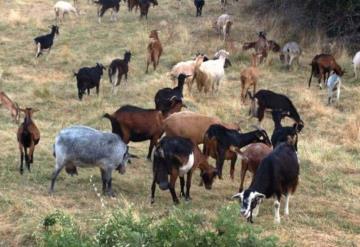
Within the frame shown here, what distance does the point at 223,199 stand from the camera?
10.0 meters

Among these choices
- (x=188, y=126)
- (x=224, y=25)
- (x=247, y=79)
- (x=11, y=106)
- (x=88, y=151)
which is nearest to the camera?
(x=88, y=151)

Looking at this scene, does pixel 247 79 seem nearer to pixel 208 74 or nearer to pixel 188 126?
pixel 208 74

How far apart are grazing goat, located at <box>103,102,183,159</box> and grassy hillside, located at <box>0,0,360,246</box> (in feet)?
2.02

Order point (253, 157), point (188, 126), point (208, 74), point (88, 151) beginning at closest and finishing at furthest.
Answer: point (88, 151) < point (253, 157) < point (188, 126) < point (208, 74)

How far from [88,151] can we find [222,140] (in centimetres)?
245

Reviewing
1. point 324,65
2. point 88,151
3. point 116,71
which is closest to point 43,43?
point 116,71

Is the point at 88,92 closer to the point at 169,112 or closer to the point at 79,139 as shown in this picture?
the point at 169,112

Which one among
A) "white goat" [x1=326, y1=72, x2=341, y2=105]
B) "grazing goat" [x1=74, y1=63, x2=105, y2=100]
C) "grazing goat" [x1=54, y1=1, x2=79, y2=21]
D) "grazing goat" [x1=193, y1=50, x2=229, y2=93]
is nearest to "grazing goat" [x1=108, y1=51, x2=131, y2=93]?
"grazing goat" [x1=74, y1=63, x2=105, y2=100]

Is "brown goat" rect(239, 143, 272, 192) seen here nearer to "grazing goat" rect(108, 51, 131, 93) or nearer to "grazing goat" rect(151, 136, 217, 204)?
"grazing goat" rect(151, 136, 217, 204)

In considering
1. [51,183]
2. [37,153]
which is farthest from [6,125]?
[51,183]

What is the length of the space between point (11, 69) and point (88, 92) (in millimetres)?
3653

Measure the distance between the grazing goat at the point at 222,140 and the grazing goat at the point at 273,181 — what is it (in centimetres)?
147

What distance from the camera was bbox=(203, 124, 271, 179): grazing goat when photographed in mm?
10680

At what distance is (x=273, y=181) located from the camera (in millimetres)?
8734
